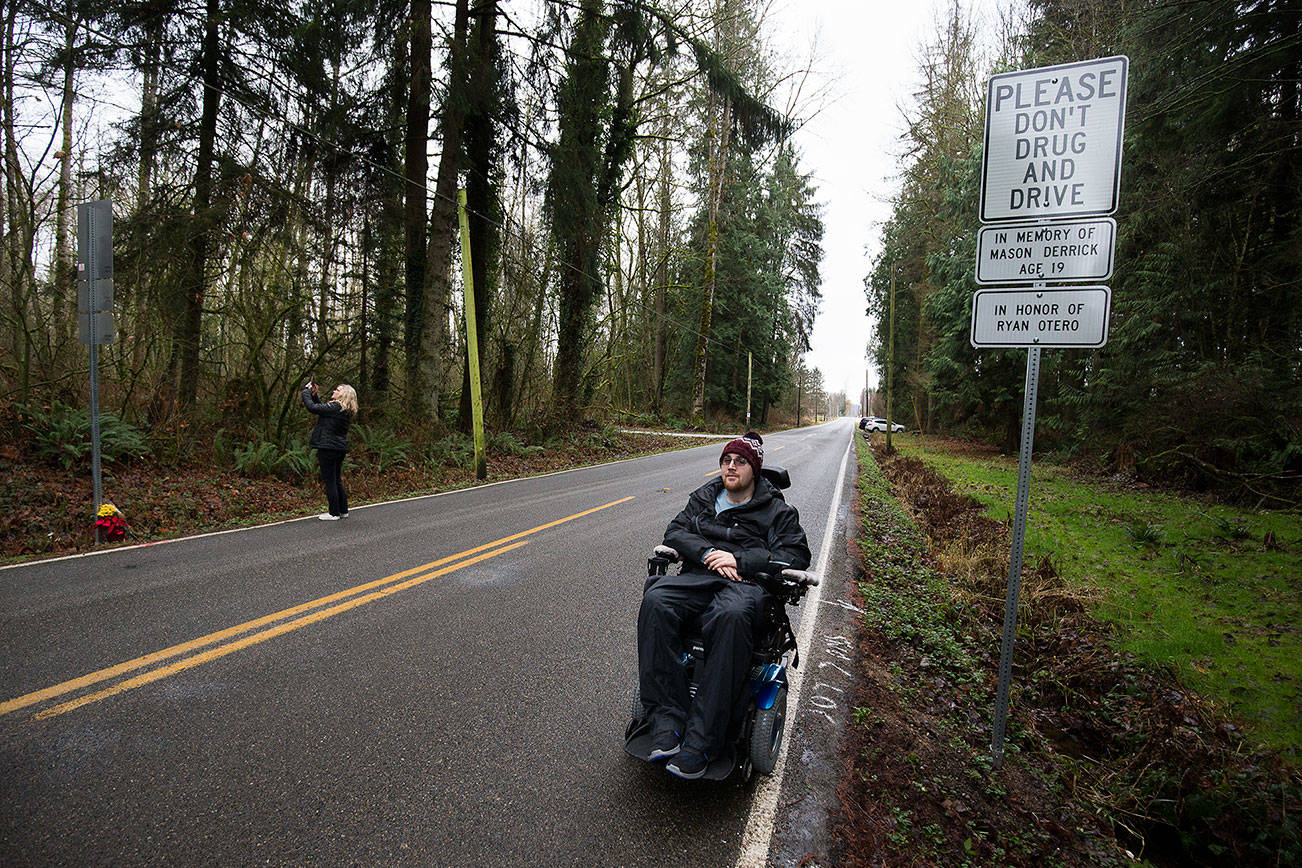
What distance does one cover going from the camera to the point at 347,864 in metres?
2.07

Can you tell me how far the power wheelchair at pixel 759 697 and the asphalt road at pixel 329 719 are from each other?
19 centimetres

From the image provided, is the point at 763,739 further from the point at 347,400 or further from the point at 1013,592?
the point at 347,400

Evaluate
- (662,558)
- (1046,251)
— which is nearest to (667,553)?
(662,558)

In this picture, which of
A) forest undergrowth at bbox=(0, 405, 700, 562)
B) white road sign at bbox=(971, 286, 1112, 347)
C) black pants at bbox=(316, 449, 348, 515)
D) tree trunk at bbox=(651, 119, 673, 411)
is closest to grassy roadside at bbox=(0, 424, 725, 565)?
forest undergrowth at bbox=(0, 405, 700, 562)

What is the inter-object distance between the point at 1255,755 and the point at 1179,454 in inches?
348

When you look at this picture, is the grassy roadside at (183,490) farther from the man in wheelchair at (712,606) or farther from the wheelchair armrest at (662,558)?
the man in wheelchair at (712,606)

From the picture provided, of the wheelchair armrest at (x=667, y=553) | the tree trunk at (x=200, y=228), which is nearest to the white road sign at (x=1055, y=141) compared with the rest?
the wheelchair armrest at (x=667, y=553)

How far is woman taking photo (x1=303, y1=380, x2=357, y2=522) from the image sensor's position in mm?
7820

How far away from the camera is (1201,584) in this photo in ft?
18.2

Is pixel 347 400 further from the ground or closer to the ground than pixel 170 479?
further from the ground

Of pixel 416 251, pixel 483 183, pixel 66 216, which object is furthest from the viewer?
pixel 483 183

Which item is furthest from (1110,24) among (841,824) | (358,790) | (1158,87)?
(358,790)

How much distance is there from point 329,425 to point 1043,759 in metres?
8.45

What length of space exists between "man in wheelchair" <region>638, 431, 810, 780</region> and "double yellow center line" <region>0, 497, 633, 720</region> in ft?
9.31
